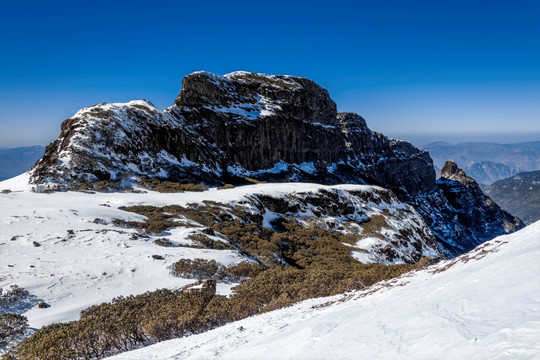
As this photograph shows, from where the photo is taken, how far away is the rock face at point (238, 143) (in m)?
42.0

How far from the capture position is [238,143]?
7769cm

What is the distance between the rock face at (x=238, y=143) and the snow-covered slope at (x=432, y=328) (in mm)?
35904

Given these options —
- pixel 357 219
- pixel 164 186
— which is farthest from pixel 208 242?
pixel 357 219

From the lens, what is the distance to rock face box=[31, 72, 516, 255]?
138 ft

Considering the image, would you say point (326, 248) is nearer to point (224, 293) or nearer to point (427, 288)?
point (224, 293)

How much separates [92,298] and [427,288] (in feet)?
43.3

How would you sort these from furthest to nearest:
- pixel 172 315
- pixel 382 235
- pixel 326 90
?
pixel 326 90
pixel 382 235
pixel 172 315

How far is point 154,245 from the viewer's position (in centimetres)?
1962

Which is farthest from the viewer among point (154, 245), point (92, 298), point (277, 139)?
point (277, 139)

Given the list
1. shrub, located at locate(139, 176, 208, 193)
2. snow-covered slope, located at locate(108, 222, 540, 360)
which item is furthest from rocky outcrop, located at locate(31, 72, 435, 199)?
snow-covered slope, located at locate(108, 222, 540, 360)

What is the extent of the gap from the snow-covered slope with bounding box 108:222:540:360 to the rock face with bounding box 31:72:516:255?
35904 millimetres

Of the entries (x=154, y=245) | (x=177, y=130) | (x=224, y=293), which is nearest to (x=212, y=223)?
(x=154, y=245)

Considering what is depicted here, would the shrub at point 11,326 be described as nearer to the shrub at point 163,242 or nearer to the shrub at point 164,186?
the shrub at point 163,242

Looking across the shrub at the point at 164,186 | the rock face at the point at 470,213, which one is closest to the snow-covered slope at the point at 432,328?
the shrub at the point at 164,186
